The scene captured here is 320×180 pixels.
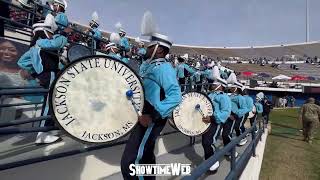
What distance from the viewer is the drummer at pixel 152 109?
12.2 feet

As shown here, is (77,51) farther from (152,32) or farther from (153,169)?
(153,169)

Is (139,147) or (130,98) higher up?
(130,98)

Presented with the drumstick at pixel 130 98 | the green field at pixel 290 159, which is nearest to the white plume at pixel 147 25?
the drumstick at pixel 130 98

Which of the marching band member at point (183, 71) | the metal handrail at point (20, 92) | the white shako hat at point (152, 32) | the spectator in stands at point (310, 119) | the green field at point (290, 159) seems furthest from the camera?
the spectator in stands at point (310, 119)

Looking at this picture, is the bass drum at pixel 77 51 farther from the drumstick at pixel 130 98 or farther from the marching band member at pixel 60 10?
the drumstick at pixel 130 98

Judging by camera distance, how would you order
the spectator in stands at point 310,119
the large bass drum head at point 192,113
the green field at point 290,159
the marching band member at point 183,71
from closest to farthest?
the large bass drum head at point 192,113 < the green field at point 290,159 < the marching band member at point 183,71 < the spectator in stands at point 310,119

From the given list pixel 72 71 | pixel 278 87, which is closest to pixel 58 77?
pixel 72 71

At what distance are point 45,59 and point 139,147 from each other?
1980 mm

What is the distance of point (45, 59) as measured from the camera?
5.02 meters

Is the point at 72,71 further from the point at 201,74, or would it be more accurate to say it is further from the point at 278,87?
the point at 278,87

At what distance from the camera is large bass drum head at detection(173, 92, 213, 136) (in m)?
6.67

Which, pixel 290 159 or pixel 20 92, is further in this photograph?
pixel 290 159

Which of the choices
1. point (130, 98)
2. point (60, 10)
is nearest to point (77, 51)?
point (60, 10)

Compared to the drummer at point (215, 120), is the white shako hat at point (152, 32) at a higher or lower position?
higher
